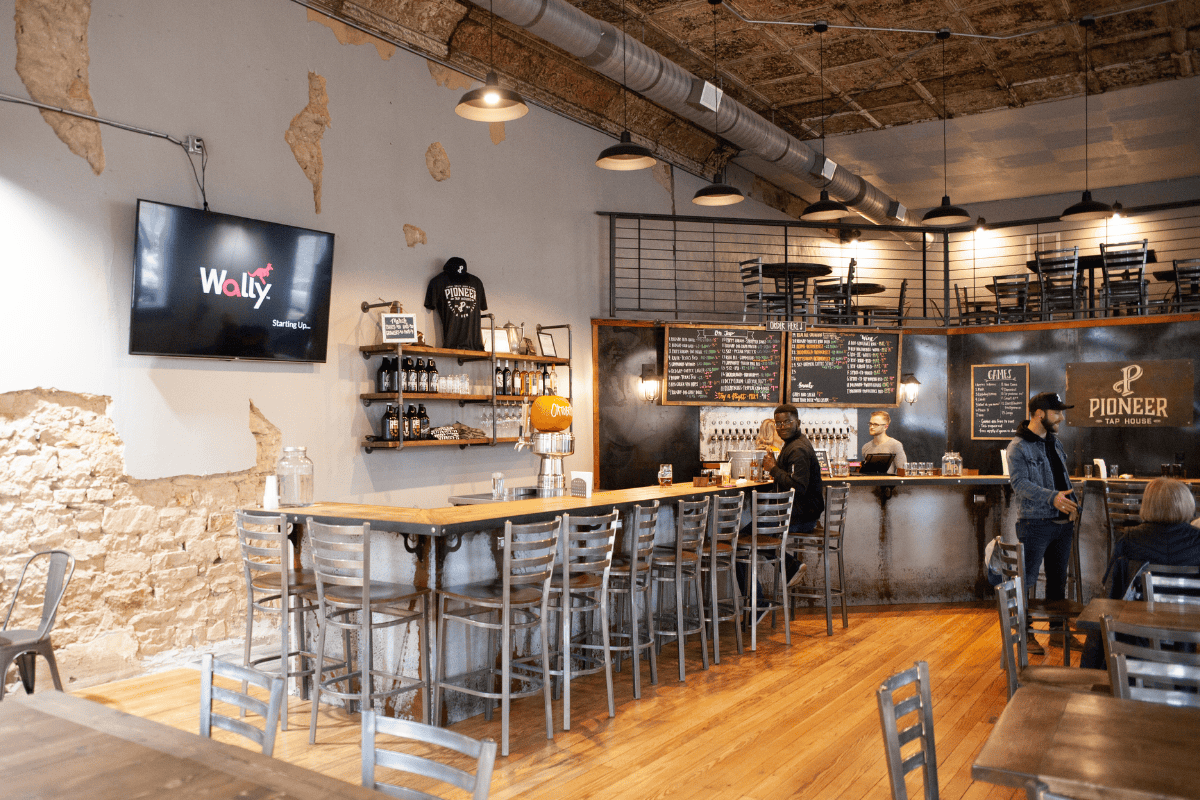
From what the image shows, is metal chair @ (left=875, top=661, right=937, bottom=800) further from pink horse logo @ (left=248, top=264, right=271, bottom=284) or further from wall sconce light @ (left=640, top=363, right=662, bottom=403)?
wall sconce light @ (left=640, top=363, right=662, bottom=403)

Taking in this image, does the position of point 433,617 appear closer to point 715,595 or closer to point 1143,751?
point 715,595

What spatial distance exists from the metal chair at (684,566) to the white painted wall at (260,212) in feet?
7.06

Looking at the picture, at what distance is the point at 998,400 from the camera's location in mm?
8633

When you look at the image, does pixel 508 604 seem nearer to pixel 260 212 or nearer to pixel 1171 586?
pixel 1171 586

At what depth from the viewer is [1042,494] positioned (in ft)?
18.0

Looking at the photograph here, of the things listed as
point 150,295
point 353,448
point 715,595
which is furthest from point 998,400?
point 150,295

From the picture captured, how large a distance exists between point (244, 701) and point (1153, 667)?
248 cm

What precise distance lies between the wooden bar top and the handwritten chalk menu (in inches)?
110

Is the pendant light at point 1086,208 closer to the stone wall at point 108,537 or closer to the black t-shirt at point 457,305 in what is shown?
the black t-shirt at point 457,305

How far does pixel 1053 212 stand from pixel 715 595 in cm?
1001

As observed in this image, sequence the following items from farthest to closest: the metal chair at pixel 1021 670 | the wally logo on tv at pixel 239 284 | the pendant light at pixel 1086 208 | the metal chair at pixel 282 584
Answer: the pendant light at pixel 1086 208, the wally logo on tv at pixel 239 284, the metal chair at pixel 282 584, the metal chair at pixel 1021 670

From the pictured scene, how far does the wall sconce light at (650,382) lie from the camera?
8.77m

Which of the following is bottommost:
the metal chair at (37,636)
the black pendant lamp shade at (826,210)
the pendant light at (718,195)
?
the metal chair at (37,636)

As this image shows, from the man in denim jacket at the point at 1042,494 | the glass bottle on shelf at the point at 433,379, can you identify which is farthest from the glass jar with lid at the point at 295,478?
the man in denim jacket at the point at 1042,494
